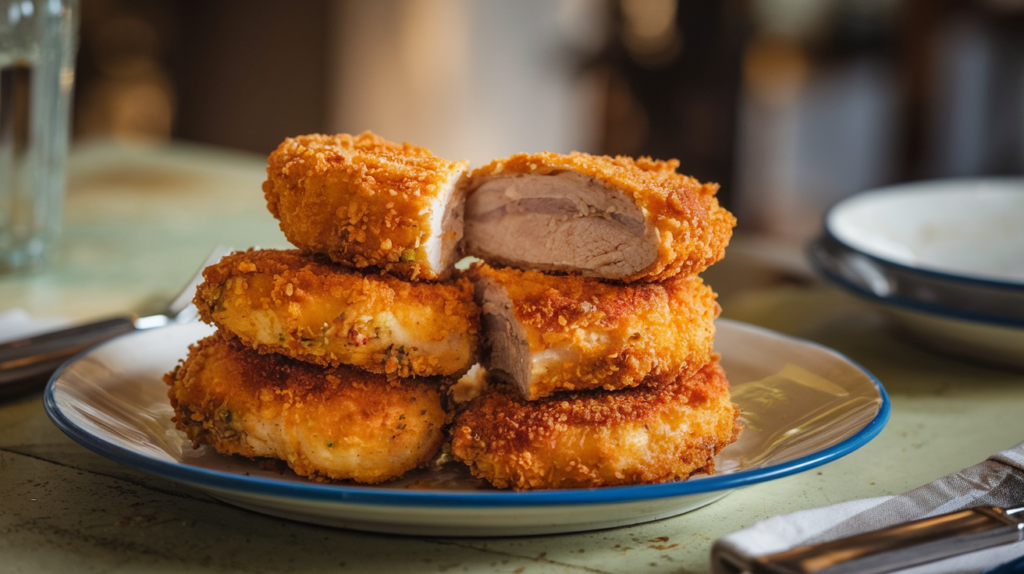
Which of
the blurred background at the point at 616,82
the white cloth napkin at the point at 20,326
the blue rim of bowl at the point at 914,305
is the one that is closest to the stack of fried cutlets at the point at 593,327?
the blue rim of bowl at the point at 914,305

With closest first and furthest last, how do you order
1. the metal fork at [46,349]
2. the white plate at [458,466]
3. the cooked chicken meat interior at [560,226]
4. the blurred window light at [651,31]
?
the white plate at [458,466] → the cooked chicken meat interior at [560,226] → the metal fork at [46,349] → the blurred window light at [651,31]

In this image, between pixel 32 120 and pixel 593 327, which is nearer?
pixel 593 327

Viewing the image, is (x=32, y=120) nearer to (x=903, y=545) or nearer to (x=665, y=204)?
(x=665, y=204)

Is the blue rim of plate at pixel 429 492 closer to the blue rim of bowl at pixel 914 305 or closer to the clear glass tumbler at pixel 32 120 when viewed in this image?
the blue rim of bowl at pixel 914 305

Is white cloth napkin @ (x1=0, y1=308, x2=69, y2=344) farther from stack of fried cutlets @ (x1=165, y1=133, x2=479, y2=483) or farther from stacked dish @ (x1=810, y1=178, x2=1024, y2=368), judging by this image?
stacked dish @ (x1=810, y1=178, x2=1024, y2=368)

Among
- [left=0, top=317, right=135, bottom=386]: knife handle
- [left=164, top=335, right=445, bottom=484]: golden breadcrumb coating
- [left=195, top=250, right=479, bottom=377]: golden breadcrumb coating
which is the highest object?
[left=195, top=250, right=479, bottom=377]: golden breadcrumb coating

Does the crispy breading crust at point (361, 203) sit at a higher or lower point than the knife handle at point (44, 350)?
higher

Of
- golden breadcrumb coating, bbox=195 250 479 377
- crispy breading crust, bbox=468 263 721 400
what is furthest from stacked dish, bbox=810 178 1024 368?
golden breadcrumb coating, bbox=195 250 479 377

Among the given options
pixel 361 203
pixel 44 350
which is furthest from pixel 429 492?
pixel 44 350

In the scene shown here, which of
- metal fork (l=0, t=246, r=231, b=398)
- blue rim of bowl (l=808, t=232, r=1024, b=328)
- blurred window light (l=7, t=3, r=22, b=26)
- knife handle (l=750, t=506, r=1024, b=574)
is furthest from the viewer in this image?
blurred window light (l=7, t=3, r=22, b=26)
